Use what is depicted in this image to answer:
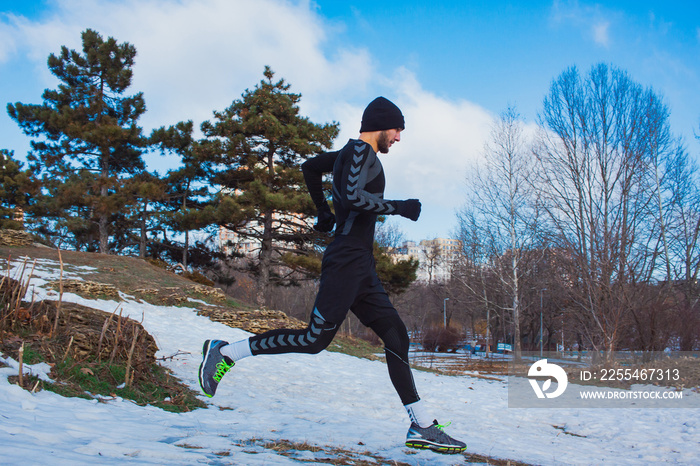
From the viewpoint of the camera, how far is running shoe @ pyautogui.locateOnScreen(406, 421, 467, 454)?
102 inches

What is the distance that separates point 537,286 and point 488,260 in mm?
12384

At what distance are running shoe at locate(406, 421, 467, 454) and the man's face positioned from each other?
1.62 meters

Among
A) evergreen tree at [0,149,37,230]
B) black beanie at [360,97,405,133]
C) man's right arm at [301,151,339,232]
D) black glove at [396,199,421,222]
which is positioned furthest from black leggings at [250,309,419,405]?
evergreen tree at [0,149,37,230]

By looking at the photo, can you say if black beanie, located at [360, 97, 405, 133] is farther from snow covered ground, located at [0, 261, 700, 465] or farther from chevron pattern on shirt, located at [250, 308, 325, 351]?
snow covered ground, located at [0, 261, 700, 465]

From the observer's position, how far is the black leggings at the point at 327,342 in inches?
104

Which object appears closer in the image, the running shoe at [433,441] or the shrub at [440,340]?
the running shoe at [433,441]

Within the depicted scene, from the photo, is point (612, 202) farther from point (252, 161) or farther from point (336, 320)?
point (336, 320)

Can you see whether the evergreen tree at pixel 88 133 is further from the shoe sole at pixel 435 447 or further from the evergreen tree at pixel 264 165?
the shoe sole at pixel 435 447

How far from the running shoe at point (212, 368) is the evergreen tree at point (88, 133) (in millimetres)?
19610

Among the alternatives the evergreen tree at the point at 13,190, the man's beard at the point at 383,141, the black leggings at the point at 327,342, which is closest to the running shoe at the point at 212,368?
the black leggings at the point at 327,342

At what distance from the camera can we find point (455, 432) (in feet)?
13.9

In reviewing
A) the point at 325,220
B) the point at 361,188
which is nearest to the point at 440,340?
the point at 325,220

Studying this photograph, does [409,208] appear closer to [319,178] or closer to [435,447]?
[319,178]

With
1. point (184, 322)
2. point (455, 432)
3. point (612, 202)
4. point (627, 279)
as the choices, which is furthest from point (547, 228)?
point (455, 432)
